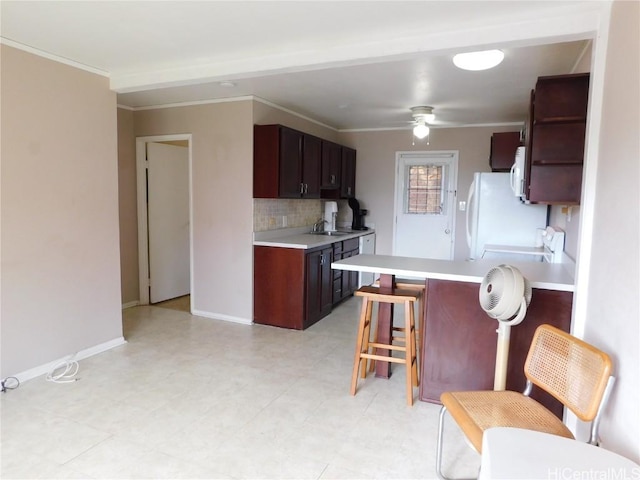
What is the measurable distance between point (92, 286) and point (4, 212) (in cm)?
93

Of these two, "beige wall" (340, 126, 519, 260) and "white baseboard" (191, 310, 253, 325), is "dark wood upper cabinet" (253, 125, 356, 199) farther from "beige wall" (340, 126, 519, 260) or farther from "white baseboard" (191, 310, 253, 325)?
"white baseboard" (191, 310, 253, 325)

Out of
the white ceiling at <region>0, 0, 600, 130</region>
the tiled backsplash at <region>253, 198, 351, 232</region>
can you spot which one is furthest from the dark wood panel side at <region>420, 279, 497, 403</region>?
the tiled backsplash at <region>253, 198, 351, 232</region>

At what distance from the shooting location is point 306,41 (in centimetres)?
267

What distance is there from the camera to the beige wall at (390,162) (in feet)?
19.1

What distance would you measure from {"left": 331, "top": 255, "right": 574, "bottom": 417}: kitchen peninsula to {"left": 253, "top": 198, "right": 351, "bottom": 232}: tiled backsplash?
1894mm

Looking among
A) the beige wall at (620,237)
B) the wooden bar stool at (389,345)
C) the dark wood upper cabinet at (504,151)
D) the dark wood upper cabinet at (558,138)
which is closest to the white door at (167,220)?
the wooden bar stool at (389,345)

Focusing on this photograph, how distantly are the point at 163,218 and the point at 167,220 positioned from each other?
72mm

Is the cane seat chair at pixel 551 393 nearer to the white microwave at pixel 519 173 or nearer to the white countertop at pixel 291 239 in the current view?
the white microwave at pixel 519 173

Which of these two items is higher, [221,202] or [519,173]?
[519,173]

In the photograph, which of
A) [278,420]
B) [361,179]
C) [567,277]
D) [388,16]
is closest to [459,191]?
[361,179]

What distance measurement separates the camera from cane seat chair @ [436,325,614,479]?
5.00 ft

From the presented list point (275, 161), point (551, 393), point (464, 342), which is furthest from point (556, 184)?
point (275, 161)

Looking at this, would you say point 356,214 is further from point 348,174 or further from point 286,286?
point 286,286

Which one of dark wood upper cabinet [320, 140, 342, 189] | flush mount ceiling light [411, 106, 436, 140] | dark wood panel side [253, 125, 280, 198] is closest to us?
dark wood panel side [253, 125, 280, 198]
